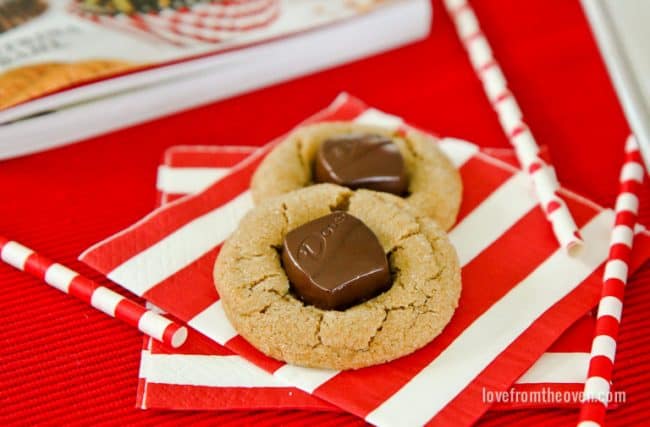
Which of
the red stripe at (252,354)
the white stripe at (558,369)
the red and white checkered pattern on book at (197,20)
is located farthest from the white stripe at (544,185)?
the red and white checkered pattern on book at (197,20)

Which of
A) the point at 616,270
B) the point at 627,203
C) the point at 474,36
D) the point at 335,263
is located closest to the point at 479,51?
the point at 474,36

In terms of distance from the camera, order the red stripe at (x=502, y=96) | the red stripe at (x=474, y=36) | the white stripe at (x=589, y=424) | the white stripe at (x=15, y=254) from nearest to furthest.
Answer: the white stripe at (x=589, y=424), the white stripe at (x=15, y=254), the red stripe at (x=502, y=96), the red stripe at (x=474, y=36)

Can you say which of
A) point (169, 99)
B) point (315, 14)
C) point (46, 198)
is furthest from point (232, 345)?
point (315, 14)

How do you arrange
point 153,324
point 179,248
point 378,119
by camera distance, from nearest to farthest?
point 153,324 < point 179,248 < point 378,119

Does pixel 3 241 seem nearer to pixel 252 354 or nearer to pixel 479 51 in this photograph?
pixel 252 354

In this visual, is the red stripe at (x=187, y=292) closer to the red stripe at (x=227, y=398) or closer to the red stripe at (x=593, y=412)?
the red stripe at (x=227, y=398)
